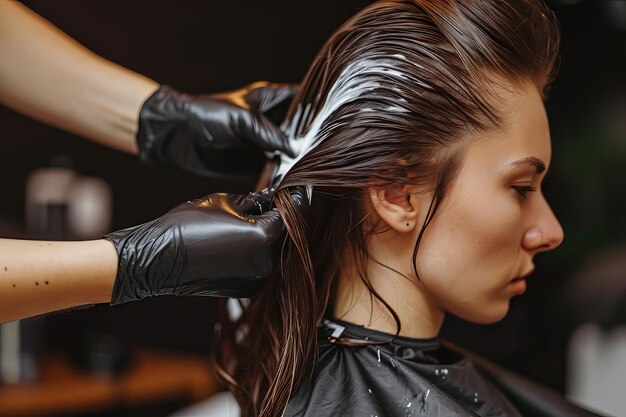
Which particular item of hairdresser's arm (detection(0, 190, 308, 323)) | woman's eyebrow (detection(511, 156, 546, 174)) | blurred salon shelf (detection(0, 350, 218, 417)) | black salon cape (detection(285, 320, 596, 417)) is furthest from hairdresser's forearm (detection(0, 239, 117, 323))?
blurred salon shelf (detection(0, 350, 218, 417))

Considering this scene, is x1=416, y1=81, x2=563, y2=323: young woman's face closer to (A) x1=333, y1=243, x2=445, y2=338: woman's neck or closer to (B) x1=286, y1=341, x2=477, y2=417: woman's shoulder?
(A) x1=333, y1=243, x2=445, y2=338: woman's neck

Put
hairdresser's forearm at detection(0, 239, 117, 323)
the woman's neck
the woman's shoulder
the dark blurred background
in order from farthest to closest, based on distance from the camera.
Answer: the dark blurred background
the woman's neck
the woman's shoulder
hairdresser's forearm at detection(0, 239, 117, 323)

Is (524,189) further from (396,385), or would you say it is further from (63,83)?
(63,83)

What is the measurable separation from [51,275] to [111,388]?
180 centimetres

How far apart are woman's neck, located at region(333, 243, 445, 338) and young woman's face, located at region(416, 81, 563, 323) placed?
1.1 inches

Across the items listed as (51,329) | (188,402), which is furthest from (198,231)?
(51,329)

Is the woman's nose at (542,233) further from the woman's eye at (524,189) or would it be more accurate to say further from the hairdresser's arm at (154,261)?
the hairdresser's arm at (154,261)

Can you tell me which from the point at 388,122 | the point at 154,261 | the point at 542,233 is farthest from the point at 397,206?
the point at 154,261

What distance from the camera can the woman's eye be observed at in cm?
118

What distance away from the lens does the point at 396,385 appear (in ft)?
3.79

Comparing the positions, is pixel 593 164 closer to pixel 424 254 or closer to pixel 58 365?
pixel 424 254

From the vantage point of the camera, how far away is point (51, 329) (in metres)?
2.91

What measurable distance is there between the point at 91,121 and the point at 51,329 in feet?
5.84

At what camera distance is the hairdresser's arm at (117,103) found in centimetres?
129
